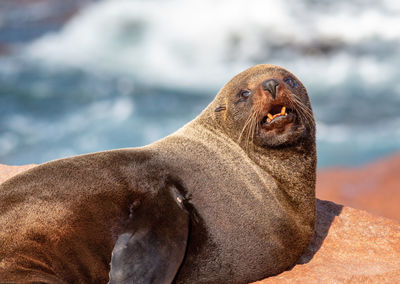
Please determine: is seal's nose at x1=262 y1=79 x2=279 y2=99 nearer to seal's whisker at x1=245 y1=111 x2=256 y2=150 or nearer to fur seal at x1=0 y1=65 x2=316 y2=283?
fur seal at x1=0 y1=65 x2=316 y2=283

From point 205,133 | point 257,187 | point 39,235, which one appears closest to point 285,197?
point 257,187

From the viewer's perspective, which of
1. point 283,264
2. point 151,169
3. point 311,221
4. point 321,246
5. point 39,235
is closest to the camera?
point 39,235

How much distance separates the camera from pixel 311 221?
5797 mm

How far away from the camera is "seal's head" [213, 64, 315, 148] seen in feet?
18.3

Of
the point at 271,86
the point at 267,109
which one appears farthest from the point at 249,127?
the point at 271,86

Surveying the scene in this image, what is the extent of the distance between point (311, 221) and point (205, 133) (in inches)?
54.7

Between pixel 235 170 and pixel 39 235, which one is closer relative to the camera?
pixel 39 235

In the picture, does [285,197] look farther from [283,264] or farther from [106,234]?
[106,234]

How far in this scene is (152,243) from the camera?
4566 millimetres

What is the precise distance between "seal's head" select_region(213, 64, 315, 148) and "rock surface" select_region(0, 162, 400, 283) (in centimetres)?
129

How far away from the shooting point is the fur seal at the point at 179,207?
15.2 feet

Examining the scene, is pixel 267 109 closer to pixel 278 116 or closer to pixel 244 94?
pixel 278 116

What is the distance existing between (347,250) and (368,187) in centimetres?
1345

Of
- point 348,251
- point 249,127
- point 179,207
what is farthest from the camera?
point 348,251
